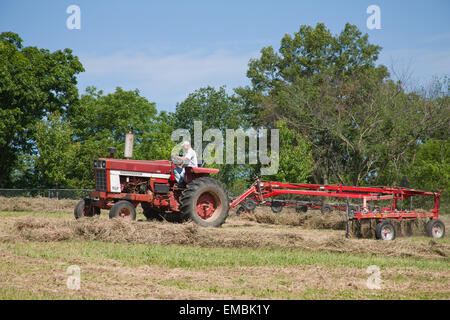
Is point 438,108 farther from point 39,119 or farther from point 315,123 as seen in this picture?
point 39,119

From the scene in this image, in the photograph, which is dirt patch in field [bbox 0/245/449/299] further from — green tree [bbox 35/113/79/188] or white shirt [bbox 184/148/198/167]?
green tree [bbox 35/113/79/188]

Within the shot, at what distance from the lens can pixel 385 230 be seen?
12.7 meters

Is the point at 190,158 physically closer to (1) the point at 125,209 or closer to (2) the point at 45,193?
(1) the point at 125,209

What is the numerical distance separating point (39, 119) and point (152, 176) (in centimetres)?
2340

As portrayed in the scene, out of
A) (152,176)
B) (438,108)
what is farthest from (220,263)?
(438,108)

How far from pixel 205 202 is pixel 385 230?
4.44m

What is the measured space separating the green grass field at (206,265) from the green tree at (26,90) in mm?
21932

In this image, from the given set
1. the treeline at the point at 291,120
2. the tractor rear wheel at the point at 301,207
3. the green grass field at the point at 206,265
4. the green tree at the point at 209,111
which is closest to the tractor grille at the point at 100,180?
the green grass field at the point at 206,265

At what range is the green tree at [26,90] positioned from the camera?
31469mm

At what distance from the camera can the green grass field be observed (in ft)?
20.0

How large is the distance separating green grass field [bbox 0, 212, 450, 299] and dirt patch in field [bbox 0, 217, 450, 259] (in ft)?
0.06

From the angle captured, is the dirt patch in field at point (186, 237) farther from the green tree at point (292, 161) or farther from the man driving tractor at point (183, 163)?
the green tree at point (292, 161)

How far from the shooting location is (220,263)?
26.3ft

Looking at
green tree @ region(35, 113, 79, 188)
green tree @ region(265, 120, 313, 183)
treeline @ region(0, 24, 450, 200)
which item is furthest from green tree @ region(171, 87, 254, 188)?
green tree @ region(35, 113, 79, 188)
